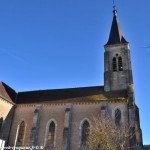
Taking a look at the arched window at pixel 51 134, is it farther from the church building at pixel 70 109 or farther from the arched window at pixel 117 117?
the arched window at pixel 117 117

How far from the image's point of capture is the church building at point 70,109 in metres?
27.8

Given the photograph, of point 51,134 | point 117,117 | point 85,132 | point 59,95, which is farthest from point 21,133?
point 117,117

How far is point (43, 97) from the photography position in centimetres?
3378

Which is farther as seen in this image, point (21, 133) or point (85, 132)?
point (21, 133)

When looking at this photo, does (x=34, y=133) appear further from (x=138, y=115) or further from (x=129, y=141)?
(x=138, y=115)

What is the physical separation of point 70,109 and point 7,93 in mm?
11195

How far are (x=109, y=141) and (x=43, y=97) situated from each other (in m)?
14.6

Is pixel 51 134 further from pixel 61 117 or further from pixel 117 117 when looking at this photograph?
pixel 117 117

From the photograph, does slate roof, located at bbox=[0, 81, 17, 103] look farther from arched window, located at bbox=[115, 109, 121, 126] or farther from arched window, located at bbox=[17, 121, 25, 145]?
arched window, located at bbox=[115, 109, 121, 126]

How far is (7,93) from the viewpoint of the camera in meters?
34.0

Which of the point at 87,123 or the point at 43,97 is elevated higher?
the point at 43,97

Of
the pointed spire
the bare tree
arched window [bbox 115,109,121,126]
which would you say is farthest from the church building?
the bare tree

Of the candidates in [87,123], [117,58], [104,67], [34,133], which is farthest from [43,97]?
[117,58]

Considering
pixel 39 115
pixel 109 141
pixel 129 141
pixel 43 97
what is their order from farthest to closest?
pixel 43 97
pixel 39 115
pixel 129 141
pixel 109 141
